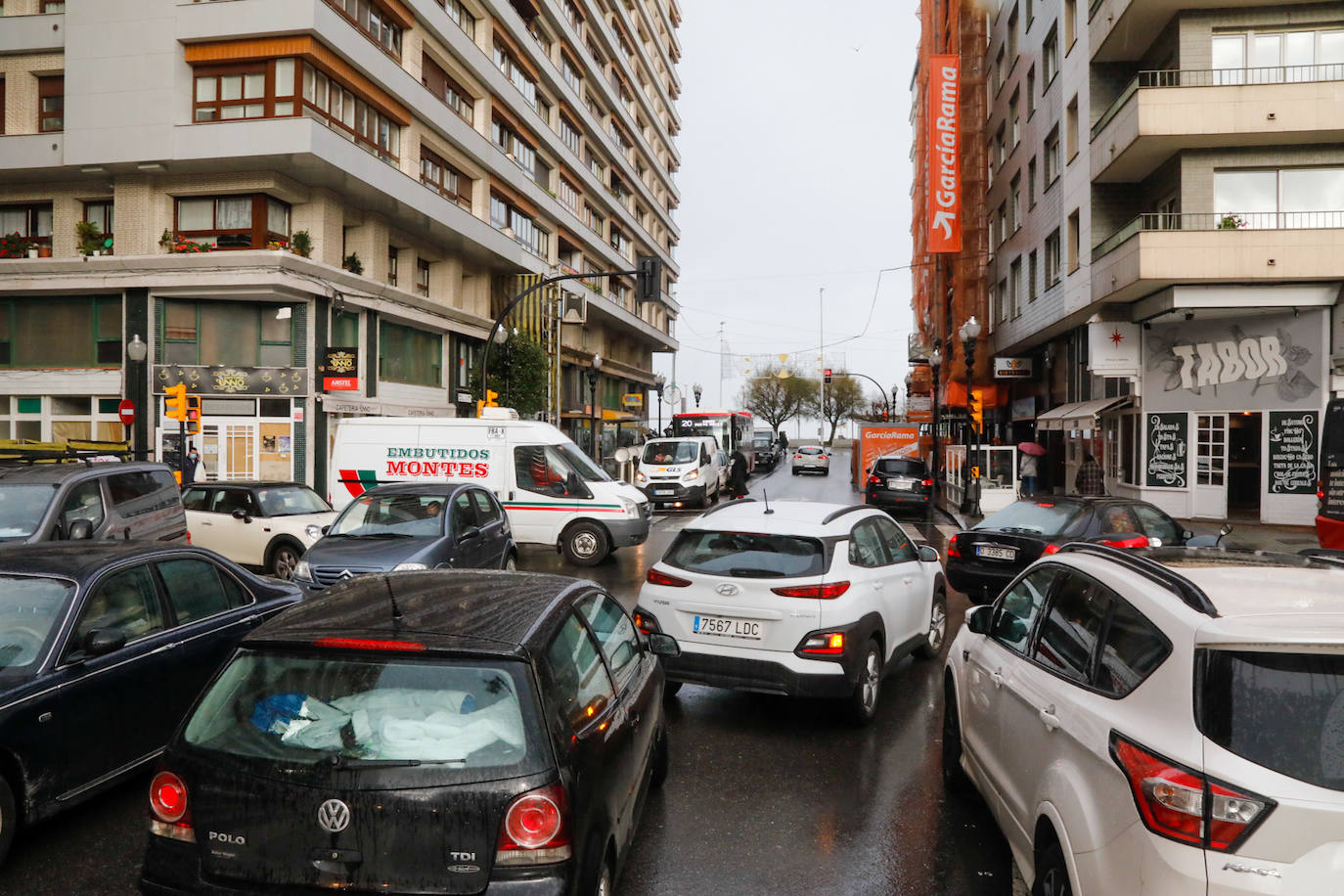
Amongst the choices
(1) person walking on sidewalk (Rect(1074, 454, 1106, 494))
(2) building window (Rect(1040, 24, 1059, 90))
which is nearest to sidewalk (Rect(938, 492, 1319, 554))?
(1) person walking on sidewalk (Rect(1074, 454, 1106, 494))

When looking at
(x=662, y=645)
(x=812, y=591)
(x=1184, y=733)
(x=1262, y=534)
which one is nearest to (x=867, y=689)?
(x=812, y=591)

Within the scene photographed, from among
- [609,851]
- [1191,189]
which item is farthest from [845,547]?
[1191,189]

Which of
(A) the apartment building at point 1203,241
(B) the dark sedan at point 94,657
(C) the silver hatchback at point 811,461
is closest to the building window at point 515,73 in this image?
(A) the apartment building at point 1203,241

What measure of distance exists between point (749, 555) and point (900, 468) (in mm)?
18742

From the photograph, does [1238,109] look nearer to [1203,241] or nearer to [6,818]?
[1203,241]

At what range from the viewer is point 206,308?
24141 millimetres

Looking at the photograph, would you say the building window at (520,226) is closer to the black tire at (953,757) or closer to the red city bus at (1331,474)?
the red city bus at (1331,474)

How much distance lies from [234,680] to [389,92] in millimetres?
26214

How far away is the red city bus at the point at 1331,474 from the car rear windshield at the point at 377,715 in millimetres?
11762

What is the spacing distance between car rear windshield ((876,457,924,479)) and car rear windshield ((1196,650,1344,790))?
21.9 meters

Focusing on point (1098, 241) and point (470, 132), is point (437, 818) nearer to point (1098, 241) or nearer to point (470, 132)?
point (1098, 241)

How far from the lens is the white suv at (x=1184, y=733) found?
2.41 metres

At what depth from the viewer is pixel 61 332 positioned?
80.8 ft

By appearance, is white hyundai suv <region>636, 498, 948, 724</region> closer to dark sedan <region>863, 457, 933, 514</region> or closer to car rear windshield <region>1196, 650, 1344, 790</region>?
car rear windshield <region>1196, 650, 1344, 790</region>
